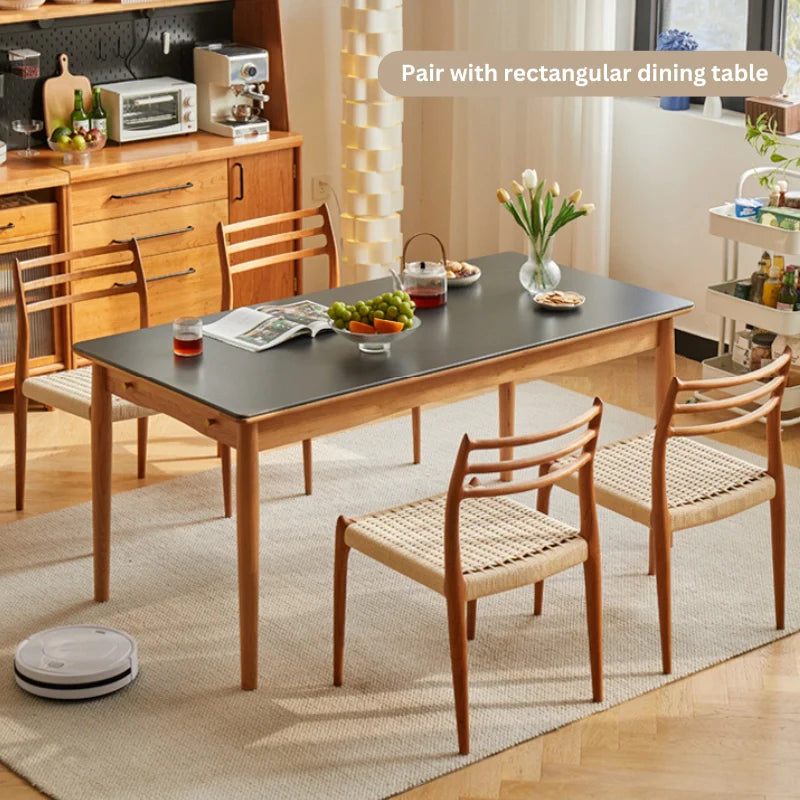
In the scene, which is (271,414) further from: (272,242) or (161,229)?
(161,229)

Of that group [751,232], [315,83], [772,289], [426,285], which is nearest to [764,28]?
[751,232]

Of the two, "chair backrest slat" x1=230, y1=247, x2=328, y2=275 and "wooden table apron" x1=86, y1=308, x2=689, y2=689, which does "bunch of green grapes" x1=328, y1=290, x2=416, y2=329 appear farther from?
"chair backrest slat" x1=230, y1=247, x2=328, y2=275

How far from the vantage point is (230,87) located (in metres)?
5.81

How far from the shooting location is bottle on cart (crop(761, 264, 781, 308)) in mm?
5227

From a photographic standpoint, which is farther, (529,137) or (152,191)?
(529,137)

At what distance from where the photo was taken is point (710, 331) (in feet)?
19.9

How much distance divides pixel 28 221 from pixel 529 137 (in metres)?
2.06

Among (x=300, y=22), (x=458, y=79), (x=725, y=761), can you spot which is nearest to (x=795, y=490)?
(x=725, y=761)

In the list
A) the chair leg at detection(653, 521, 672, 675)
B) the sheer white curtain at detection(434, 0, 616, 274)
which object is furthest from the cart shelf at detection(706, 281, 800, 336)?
the chair leg at detection(653, 521, 672, 675)

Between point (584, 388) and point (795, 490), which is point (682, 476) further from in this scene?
point (584, 388)

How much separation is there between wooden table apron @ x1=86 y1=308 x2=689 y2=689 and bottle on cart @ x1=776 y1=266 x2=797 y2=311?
102 cm

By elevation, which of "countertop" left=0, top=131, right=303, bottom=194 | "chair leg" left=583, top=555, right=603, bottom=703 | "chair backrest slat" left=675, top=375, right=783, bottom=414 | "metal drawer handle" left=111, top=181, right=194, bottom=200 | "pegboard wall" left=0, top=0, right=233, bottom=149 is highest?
"pegboard wall" left=0, top=0, right=233, bottom=149

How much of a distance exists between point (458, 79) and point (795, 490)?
2364 millimetres

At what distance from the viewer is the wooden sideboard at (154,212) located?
5262 millimetres
